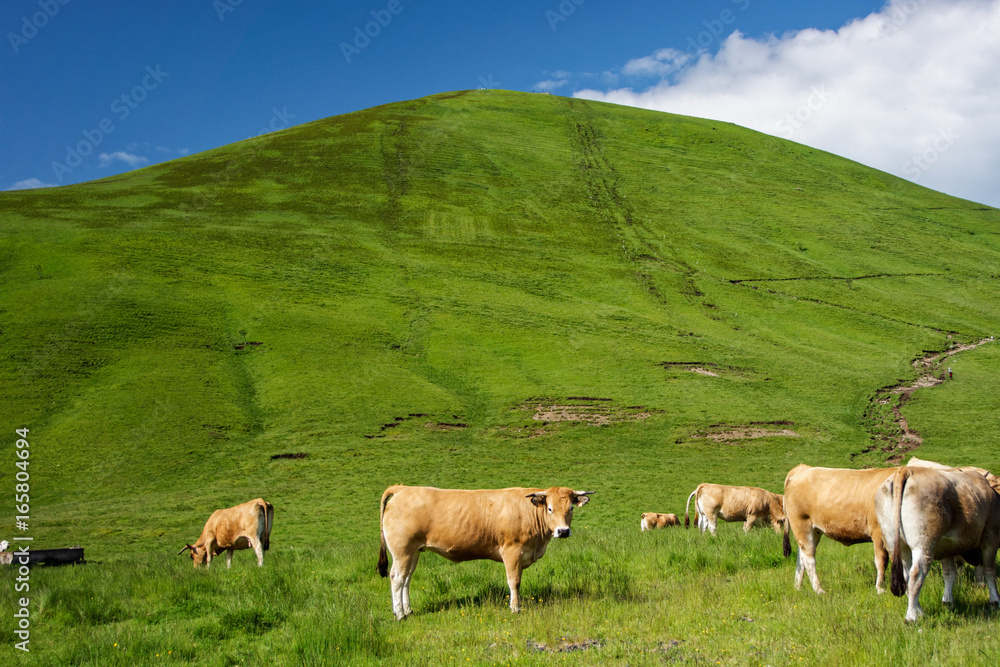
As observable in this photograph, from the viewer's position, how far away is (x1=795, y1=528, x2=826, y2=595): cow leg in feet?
37.3

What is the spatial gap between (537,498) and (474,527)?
126cm

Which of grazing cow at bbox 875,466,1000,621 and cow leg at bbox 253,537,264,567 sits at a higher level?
grazing cow at bbox 875,466,1000,621

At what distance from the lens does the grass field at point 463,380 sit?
10.2m

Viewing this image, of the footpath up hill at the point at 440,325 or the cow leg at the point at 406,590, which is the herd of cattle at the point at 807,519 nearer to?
the cow leg at the point at 406,590

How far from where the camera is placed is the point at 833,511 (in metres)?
11.7

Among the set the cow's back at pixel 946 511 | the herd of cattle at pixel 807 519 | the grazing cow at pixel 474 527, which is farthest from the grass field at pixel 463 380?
the cow's back at pixel 946 511

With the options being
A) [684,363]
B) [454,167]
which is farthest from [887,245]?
[454,167]

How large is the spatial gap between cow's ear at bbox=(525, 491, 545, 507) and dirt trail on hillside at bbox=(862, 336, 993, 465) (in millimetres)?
32436

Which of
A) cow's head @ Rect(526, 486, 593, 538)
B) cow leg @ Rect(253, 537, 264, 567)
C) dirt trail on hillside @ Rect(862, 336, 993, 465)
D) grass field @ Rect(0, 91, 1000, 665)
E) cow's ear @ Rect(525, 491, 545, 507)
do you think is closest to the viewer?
grass field @ Rect(0, 91, 1000, 665)

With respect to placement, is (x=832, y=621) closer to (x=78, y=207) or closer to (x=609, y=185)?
(x=78, y=207)

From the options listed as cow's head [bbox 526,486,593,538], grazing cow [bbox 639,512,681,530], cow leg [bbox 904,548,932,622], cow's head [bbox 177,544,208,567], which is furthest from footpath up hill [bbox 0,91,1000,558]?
cow leg [bbox 904,548,932,622]

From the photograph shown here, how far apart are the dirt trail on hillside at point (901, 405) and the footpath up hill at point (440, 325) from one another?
738 mm

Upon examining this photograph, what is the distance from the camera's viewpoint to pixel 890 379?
169 feet

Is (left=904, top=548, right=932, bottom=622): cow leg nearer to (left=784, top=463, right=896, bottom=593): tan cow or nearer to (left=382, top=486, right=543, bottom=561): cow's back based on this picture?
(left=784, top=463, right=896, bottom=593): tan cow
